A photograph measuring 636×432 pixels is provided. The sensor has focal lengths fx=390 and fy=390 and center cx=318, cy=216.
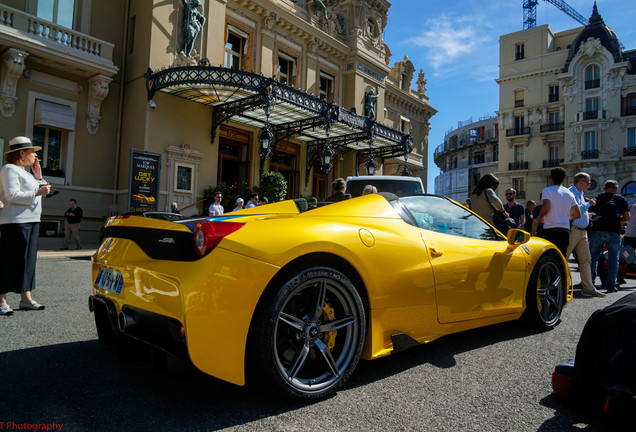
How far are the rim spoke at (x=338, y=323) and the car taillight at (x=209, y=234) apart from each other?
0.74m

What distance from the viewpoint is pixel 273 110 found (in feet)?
48.4

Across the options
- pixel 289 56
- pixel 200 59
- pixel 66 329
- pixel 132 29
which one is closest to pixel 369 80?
pixel 289 56

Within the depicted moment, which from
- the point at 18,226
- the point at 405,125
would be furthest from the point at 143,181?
the point at 405,125

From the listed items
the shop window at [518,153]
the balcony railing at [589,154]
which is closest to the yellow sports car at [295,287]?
the balcony railing at [589,154]

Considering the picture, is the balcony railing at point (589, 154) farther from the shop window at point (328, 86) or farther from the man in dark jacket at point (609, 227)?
the man in dark jacket at point (609, 227)

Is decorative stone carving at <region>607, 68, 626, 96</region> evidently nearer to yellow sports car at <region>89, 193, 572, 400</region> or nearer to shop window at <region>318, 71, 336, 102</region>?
shop window at <region>318, 71, 336, 102</region>

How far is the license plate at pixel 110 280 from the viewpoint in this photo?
2.21m

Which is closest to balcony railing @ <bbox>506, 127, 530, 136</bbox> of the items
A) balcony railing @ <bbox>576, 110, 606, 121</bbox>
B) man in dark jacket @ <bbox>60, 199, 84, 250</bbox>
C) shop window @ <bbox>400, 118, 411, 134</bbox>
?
balcony railing @ <bbox>576, 110, 606, 121</bbox>

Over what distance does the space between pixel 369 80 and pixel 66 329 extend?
20540 mm

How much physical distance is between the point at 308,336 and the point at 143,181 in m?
11.4

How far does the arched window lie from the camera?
39.3 meters

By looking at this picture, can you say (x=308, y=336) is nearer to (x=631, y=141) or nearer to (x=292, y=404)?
(x=292, y=404)

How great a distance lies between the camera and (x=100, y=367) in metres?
2.47

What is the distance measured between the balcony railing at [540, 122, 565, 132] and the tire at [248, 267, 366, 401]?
47.9 m
